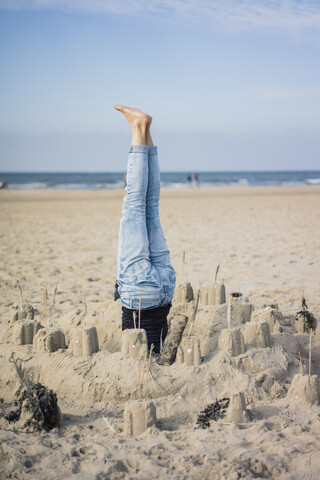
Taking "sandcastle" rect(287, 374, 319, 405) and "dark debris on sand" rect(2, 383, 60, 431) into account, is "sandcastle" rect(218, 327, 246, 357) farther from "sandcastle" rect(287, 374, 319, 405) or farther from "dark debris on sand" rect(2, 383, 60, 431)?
"dark debris on sand" rect(2, 383, 60, 431)

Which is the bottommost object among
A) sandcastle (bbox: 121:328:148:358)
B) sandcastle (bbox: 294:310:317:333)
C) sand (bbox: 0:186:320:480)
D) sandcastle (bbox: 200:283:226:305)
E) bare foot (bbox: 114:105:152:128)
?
sand (bbox: 0:186:320:480)

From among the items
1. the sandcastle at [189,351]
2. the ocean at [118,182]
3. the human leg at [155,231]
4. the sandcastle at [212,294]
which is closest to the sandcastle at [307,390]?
the sandcastle at [189,351]

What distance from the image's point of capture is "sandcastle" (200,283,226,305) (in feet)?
13.2

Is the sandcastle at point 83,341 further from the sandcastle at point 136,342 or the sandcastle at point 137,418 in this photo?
the sandcastle at point 137,418

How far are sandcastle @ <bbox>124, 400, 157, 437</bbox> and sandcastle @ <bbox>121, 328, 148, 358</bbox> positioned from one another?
0.57 metres

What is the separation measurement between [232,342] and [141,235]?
94 cm

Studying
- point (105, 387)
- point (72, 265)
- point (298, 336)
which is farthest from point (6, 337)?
point (72, 265)

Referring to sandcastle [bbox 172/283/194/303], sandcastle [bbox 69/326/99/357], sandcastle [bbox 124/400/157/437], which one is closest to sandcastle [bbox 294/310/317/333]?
sandcastle [bbox 172/283/194/303]

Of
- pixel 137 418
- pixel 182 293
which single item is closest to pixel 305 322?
pixel 182 293

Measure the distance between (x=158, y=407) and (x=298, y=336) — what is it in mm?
1536

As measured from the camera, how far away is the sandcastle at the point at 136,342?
10.2 feet

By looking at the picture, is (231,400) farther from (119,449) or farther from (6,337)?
(6,337)

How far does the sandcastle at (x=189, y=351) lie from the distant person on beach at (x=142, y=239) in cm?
32

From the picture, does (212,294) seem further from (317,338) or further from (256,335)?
(317,338)
